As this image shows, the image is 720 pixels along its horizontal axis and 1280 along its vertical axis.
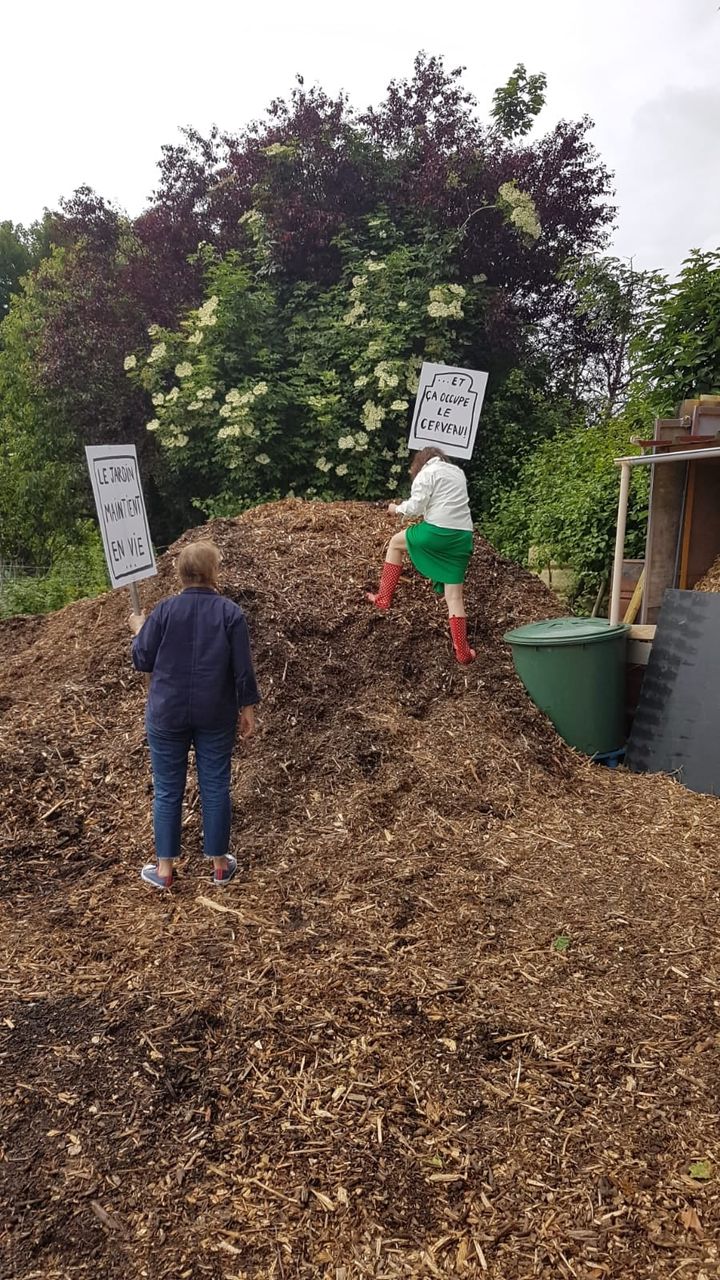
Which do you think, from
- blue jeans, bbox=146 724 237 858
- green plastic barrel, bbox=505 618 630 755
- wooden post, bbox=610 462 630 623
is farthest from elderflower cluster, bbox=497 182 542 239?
blue jeans, bbox=146 724 237 858

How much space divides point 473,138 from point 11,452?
10.7 meters

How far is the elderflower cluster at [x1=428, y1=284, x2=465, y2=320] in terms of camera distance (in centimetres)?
951

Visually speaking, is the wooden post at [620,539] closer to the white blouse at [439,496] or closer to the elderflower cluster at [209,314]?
the white blouse at [439,496]

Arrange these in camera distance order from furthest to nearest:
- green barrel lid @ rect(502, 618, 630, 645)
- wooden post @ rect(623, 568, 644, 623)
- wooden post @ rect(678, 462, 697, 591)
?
wooden post @ rect(623, 568, 644, 623)
wooden post @ rect(678, 462, 697, 591)
green barrel lid @ rect(502, 618, 630, 645)

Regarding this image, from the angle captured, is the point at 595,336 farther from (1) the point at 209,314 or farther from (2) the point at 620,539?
(2) the point at 620,539

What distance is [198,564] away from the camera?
11.4 feet

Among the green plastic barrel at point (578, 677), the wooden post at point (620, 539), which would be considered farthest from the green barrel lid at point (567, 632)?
the wooden post at point (620, 539)

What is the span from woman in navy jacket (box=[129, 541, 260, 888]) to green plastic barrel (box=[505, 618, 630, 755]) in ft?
7.42

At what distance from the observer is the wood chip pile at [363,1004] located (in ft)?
6.89

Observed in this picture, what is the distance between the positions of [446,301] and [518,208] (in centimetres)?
162

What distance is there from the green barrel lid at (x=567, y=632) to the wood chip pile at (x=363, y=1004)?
0.34m

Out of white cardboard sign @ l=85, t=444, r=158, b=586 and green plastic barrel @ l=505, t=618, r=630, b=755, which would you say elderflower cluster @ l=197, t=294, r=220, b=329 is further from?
green plastic barrel @ l=505, t=618, r=630, b=755

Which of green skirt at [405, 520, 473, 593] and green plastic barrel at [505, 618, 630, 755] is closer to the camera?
green plastic barrel at [505, 618, 630, 755]

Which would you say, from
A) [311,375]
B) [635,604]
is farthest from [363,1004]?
[311,375]
